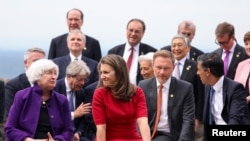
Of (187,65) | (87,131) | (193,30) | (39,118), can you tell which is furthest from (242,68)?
(39,118)

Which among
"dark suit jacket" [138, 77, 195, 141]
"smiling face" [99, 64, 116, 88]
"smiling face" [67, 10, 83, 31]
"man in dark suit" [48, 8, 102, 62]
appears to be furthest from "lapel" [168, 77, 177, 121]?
"smiling face" [67, 10, 83, 31]

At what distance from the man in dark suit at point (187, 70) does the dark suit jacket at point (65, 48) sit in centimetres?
116

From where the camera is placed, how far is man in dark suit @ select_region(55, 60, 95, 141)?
22.1ft

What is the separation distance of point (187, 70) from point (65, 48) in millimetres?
1750

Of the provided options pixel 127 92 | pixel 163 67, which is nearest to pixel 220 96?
pixel 163 67

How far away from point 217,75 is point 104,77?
1606mm

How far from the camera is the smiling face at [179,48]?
763 centimetres

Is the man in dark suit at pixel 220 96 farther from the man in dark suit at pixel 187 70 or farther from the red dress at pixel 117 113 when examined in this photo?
the red dress at pixel 117 113

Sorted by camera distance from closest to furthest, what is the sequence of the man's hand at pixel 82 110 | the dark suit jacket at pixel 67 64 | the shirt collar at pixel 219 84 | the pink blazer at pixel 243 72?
the shirt collar at pixel 219 84
the man's hand at pixel 82 110
the pink blazer at pixel 243 72
the dark suit jacket at pixel 67 64

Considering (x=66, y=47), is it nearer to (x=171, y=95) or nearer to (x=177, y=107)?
(x=171, y=95)

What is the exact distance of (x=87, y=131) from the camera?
6895 millimetres

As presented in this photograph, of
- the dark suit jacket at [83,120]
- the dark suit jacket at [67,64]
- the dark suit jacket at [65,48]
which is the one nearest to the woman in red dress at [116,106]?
the dark suit jacket at [83,120]

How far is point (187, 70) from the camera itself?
24.8ft

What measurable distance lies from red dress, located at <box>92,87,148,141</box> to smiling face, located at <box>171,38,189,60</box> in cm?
213
